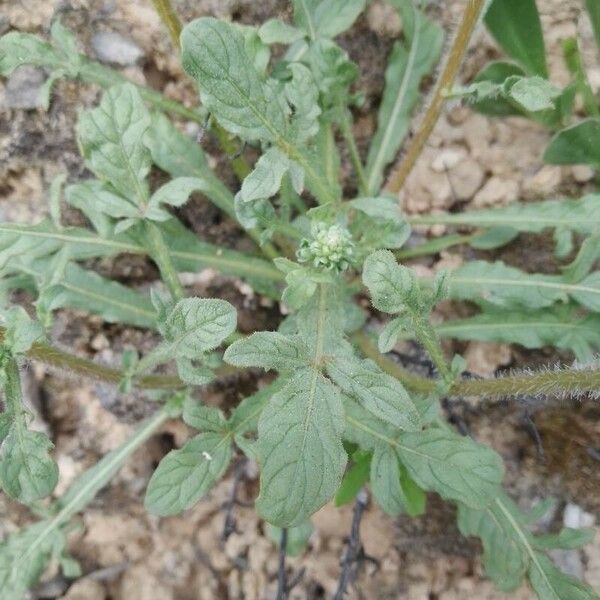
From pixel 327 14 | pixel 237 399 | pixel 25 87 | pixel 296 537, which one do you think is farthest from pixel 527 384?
pixel 25 87

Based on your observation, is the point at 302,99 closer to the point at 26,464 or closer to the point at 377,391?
the point at 377,391

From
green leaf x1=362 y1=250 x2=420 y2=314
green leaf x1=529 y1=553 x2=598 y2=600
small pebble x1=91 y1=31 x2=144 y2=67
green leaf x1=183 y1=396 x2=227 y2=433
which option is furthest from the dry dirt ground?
green leaf x1=362 y1=250 x2=420 y2=314

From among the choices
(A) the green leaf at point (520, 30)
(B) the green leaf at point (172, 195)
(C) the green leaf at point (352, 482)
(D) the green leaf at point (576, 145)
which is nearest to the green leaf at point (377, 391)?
(C) the green leaf at point (352, 482)

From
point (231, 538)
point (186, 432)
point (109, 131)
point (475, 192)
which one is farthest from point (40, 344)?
point (475, 192)

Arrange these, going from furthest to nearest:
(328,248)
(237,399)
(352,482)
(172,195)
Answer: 1. (237,399)
2. (352,482)
3. (172,195)
4. (328,248)

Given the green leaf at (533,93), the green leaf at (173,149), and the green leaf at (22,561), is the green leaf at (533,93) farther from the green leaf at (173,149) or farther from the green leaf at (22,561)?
the green leaf at (22,561)

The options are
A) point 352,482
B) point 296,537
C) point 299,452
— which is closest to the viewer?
point 299,452

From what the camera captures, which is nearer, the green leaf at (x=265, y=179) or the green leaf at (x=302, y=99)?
the green leaf at (x=265, y=179)

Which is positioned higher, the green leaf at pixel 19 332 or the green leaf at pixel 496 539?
the green leaf at pixel 19 332
